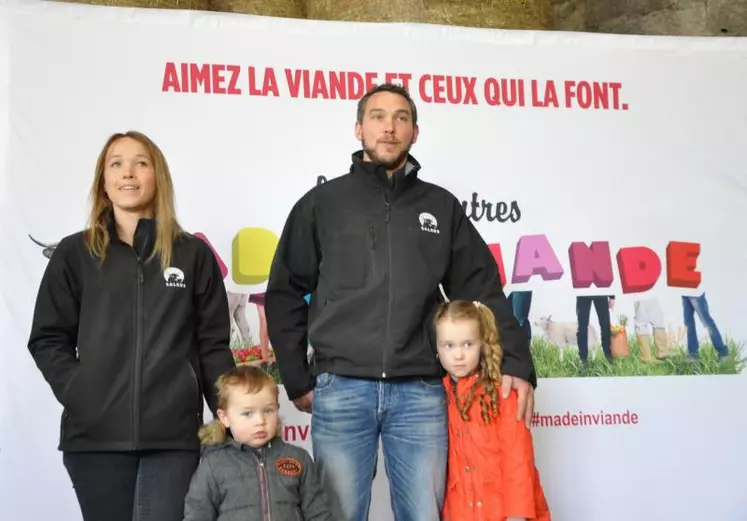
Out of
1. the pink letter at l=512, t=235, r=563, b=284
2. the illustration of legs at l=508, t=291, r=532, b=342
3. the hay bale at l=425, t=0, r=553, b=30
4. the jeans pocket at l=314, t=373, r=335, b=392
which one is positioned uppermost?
the hay bale at l=425, t=0, r=553, b=30

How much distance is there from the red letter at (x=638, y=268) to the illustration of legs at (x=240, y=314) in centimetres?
137

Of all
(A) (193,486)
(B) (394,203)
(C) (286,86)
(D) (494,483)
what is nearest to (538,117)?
(C) (286,86)

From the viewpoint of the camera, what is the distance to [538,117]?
3.23 meters

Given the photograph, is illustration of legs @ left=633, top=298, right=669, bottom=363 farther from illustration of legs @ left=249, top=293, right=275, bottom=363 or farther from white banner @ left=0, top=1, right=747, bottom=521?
illustration of legs @ left=249, top=293, right=275, bottom=363

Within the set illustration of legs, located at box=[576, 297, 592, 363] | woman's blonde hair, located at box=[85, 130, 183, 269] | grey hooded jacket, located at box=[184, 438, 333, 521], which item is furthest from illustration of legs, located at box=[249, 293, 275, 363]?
illustration of legs, located at box=[576, 297, 592, 363]

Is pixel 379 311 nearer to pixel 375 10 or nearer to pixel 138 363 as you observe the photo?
pixel 138 363

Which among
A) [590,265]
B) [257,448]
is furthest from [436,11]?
A: [257,448]

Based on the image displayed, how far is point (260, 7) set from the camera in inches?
127

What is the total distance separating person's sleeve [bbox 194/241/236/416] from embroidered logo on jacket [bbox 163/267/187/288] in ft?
0.17

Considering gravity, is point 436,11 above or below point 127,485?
above

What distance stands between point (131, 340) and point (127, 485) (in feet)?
1.04

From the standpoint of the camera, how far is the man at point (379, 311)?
2148mm

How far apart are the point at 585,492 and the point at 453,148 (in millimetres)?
1318

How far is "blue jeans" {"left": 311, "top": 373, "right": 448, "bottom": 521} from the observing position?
84.3 inches
